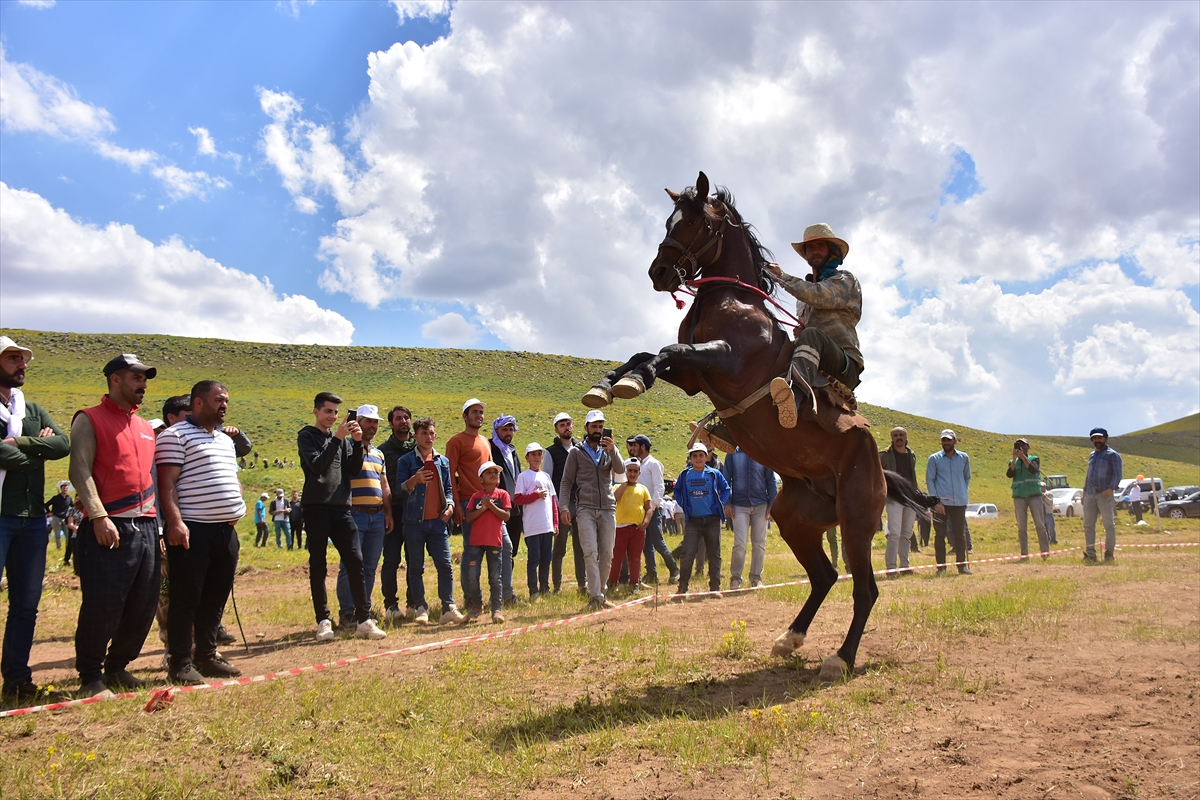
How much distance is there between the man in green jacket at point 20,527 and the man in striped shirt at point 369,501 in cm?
313

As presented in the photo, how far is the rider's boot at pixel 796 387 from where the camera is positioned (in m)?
5.51

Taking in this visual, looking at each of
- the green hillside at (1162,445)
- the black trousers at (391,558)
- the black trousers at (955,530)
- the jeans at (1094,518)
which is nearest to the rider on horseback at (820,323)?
the black trousers at (391,558)

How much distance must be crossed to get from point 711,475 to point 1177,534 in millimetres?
19015

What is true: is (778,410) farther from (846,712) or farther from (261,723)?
(261,723)

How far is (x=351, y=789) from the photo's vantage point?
12.4ft

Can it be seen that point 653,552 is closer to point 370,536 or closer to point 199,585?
point 370,536

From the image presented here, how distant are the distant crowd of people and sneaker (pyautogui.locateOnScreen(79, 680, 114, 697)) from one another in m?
0.02

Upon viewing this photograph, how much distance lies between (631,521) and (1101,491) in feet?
30.0

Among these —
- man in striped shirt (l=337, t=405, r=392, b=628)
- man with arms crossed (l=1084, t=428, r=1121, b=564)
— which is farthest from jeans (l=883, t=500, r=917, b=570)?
man in striped shirt (l=337, t=405, r=392, b=628)

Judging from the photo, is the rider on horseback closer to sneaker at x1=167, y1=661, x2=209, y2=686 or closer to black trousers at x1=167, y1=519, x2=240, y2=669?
black trousers at x1=167, y1=519, x2=240, y2=669

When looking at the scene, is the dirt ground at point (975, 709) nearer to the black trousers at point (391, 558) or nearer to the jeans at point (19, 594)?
the jeans at point (19, 594)

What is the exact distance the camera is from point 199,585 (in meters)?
6.16

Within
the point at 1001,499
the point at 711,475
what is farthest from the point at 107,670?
the point at 1001,499

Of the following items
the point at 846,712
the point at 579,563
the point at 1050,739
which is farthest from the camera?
the point at 579,563
